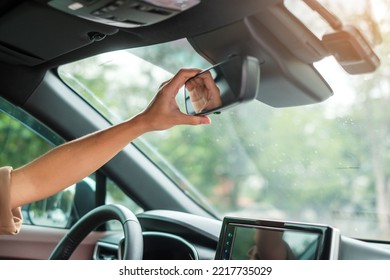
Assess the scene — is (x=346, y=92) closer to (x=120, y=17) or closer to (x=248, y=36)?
(x=248, y=36)

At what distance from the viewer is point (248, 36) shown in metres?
1.12

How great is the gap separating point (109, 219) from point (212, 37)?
494mm

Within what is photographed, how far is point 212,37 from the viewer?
3.92ft

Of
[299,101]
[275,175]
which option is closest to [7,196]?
[299,101]

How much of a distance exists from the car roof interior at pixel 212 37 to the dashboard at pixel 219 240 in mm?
279

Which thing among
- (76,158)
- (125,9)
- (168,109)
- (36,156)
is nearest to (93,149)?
(76,158)

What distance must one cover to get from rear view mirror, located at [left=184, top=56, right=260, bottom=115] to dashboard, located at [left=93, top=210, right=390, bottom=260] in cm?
A: 25

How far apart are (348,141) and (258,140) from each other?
30 cm

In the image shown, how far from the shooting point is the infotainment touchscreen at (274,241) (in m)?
1.03

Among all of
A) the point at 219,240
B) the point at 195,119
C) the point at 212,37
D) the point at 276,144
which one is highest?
the point at 212,37

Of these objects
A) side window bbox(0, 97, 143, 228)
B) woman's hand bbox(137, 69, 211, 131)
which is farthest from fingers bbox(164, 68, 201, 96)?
side window bbox(0, 97, 143, 228)

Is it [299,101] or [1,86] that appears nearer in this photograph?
[299,101]

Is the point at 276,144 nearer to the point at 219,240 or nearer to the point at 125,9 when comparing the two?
the point at 219,240

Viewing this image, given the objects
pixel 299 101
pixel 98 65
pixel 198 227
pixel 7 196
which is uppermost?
pixel 98 65
